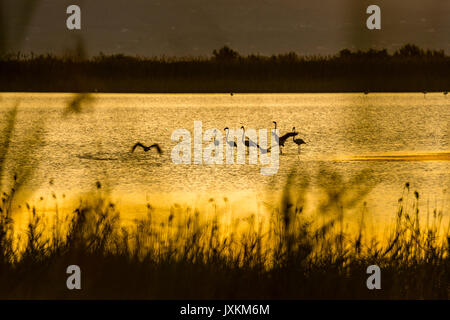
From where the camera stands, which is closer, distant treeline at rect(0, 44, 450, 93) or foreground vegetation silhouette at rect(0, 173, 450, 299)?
foreground vegetation silhouette at rect(0, 173, 450, 299)

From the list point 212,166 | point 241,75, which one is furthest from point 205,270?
point 241,75

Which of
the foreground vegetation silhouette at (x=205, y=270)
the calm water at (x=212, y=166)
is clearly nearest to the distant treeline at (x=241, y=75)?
the calm water at (x=212, y=166)

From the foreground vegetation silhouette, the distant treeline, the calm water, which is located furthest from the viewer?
the distant treeline

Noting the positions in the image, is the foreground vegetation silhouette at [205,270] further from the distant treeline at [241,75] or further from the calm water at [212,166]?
the distant treeline at [241,75]

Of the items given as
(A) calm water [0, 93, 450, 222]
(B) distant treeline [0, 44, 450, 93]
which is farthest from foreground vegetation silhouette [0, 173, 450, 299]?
(B) distant treeline [0, 44, 450, 93]

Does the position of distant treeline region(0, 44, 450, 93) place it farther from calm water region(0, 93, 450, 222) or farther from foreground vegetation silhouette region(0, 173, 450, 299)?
foreground vegetation silhouette region(0, 173, 450, 299)

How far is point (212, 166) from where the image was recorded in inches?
400

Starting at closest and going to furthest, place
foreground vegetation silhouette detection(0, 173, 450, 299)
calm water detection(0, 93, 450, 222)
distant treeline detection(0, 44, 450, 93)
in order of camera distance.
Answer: foreground vegetation silhouette detection(0, 173, 450, 299) → calm water detection(0, 93, 450, 222) → distant treeline detection(0, 44, 450, 93)

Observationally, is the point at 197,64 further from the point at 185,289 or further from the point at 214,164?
the point at 185,289

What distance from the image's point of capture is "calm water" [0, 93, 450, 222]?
7570mm

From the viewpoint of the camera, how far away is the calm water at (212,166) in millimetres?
7570

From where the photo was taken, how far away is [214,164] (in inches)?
410

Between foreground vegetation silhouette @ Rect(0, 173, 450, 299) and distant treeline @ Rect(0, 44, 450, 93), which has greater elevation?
distant treeline @ Rect(0, 44, 450, 93)
